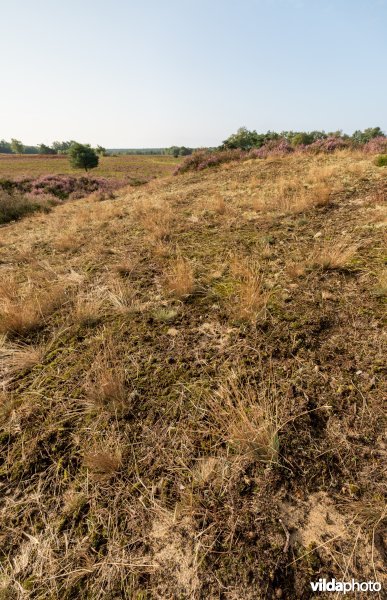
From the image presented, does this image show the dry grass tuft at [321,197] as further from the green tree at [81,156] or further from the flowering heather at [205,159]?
the green tree at [81,156]

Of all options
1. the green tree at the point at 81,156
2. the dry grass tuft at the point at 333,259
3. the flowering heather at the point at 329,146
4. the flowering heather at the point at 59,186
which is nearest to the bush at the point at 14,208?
the flowering heather at the point at 59,186

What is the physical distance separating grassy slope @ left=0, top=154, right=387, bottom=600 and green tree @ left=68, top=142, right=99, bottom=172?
4635 centimetres

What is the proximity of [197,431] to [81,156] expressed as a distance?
4962 cm

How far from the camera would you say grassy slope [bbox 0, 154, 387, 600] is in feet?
4.45

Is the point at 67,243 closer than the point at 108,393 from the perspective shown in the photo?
No

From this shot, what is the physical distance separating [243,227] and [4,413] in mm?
4716

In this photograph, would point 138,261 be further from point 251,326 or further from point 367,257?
point 367,257

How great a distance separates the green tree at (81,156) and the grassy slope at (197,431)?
4635cm

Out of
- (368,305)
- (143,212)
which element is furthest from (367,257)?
(143,212)

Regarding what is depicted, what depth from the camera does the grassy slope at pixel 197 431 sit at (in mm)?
1355

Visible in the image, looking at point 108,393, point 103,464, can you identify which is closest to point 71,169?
point 108,393

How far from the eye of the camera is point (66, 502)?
1638mm

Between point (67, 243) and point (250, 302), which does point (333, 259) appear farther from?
point (67, 243)

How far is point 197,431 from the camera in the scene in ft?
6.20
